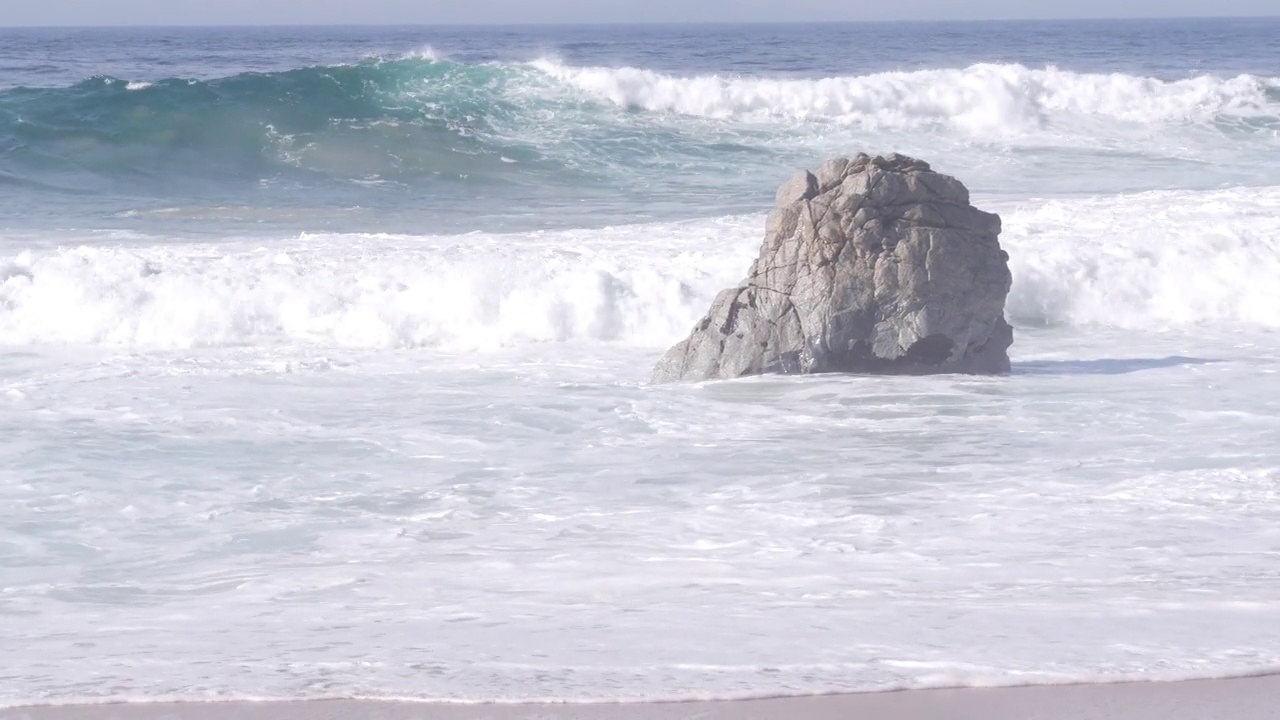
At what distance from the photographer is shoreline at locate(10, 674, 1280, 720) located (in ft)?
12.9

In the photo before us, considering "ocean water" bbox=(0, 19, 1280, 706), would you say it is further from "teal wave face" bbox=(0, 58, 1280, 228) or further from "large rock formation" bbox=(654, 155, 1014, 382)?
"teal wave face" bbox=(0, 58, 1280, 228)

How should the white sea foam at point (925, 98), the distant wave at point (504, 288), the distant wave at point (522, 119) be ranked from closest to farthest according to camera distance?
the distant wave at point (504, 288), the distant wave at point (522, 119), the white sea foam at point (925, 98)

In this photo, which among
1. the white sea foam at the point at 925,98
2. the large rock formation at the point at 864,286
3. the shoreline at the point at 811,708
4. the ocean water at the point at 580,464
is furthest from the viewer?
the white sea foam at the point at 925,98

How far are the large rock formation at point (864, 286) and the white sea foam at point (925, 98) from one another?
53.6 feet

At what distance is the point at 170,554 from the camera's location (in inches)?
220

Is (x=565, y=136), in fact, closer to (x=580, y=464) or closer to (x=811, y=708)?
(x=580, y=464)

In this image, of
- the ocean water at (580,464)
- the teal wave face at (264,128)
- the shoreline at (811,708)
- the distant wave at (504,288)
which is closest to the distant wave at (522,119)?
the teal wave face at (264,128)

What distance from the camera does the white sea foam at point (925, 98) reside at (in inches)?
981

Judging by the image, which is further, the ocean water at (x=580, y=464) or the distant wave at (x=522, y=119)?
the distant wave at (x=522, y=119)

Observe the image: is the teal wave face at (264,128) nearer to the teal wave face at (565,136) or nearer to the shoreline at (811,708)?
the teal wave face at (565,136)

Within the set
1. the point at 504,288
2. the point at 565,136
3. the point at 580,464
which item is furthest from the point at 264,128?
the point at 580,464

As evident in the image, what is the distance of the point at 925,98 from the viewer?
83.3 ft

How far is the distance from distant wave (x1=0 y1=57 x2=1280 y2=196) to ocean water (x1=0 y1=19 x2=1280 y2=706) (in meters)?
2.39

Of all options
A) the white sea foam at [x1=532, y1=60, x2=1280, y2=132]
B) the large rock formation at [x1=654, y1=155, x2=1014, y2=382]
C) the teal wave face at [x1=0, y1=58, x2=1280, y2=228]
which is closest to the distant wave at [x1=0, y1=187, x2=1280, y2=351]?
the large rock formation at [x1=654, y1=155, x2=1014, y2=382]
